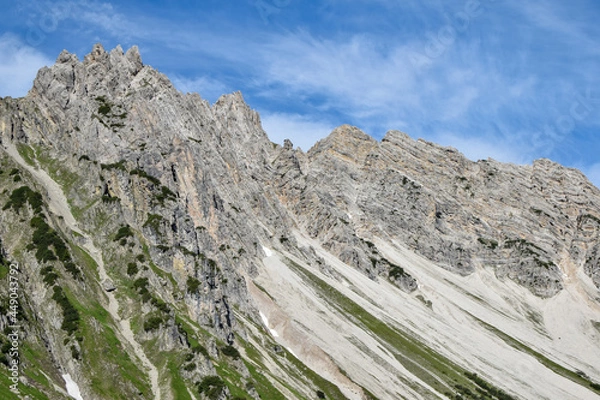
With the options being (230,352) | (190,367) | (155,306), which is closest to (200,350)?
(190,367)

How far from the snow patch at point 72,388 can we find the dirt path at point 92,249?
436 inches

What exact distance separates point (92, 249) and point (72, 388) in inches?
2043

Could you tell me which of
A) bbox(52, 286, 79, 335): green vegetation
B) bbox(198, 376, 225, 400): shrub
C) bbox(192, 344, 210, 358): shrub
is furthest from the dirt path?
bbox(52, 286, 79, 335): green vegetation

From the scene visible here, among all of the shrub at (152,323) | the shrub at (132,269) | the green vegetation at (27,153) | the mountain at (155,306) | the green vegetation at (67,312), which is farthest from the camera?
the green vegetation at (27,153)

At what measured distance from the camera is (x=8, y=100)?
600 ft

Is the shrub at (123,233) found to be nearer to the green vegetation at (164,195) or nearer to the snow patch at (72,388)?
the green vegetation at (164,195)

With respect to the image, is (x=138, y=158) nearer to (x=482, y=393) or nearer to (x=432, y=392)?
(x=432, y=392)

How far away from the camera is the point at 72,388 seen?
80.9 meters

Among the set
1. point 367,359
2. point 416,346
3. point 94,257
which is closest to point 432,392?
point 367,359

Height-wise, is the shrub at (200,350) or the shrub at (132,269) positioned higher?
the shrub at (132,269)

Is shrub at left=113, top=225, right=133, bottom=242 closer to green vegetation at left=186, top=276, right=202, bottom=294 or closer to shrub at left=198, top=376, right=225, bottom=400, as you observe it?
green vegetation at left=186, top=276, right=202, bottom=294

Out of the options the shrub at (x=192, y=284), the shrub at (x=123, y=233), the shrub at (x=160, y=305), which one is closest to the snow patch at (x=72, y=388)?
the shrub at (x=160, y=305)

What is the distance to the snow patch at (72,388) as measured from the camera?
7931 cm

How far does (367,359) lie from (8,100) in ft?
432
